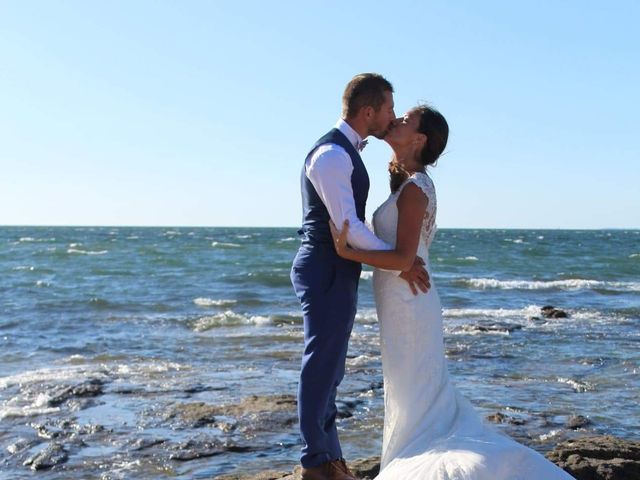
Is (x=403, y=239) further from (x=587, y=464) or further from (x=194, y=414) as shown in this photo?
(x=194, y=414)

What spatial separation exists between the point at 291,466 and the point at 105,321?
36.3 feet

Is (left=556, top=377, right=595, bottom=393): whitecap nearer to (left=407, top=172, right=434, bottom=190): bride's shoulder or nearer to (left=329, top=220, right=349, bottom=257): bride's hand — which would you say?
(left=407, top=172, right=434, bottom=190): bride's shoulder

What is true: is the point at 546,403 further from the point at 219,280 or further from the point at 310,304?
the point at 219,280

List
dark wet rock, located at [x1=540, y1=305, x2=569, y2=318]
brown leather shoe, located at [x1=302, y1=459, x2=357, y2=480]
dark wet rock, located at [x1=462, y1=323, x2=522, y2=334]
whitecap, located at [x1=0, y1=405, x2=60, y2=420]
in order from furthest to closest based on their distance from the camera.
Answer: dark wet rock, located at [x1=540, y1=305, x2=569, y2=318] → dark wet rock, located at [x1=462, y1=323, x2=522, y2=334] → whitecap, located at [x1=0, y1=405, x2=60, y2=420] → brown leather shoe, located at [x1=302, y1=459, x2=357, y2=480]

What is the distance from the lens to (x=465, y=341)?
14367mm

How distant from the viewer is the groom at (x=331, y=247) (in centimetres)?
464

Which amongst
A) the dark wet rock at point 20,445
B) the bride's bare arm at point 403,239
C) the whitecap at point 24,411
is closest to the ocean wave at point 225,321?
the whitecap at point 24,411

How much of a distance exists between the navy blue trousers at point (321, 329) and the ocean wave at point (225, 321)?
450 inches

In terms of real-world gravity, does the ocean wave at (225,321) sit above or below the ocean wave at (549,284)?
below

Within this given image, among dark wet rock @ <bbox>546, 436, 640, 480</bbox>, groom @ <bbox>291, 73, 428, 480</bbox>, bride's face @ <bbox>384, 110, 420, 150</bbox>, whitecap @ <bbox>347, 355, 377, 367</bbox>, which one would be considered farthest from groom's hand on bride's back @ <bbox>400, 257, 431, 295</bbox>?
whitecap @ <bbox>347, 355, 377, 367</bbox>

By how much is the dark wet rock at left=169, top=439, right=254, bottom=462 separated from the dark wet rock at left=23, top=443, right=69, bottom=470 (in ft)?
2.85

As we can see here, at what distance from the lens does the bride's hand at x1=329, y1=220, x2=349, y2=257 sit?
15.1 feet

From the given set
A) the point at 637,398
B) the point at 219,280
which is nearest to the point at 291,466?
the point at 637,398

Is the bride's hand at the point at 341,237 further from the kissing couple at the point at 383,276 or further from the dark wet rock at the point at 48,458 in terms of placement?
the dark wet rock at the point at 48,458
